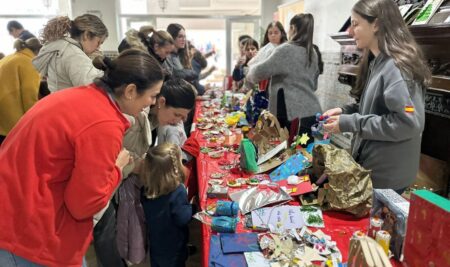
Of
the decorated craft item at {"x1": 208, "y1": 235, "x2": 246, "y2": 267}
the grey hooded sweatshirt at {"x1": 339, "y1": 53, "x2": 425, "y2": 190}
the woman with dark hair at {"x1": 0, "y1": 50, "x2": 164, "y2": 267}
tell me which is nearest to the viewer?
the woman with dark hair at {"x1": 0, "y1": 50, "x2": 164, "y2": 267}

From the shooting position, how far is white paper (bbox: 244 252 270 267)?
3.64 feet

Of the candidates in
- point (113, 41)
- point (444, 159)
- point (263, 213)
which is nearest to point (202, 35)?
point (113, 41)

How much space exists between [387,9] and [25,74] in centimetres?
273

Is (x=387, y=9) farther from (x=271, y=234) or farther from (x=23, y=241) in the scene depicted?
(x=23, y=241)

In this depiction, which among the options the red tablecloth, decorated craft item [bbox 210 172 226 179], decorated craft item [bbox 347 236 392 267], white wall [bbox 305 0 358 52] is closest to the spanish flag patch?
the red tablecloth

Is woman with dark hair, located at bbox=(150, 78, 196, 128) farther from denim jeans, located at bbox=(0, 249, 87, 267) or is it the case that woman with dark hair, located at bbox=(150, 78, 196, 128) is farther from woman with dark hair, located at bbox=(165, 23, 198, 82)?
woman with dark hair, located at bbox=(165, 23, 198, 82)

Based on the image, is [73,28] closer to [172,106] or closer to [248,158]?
[172,106]

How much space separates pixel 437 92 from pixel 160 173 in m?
1.72

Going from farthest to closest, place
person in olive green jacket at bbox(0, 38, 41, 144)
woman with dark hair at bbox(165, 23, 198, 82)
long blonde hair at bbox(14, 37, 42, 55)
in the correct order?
1. woman with dark hair at bbox(165, 23, 198, 82)
2. long blonde hair at bbox(14, 37, 42, 55)
3. person in olive green jacket at bbox(0, 38, 41, 144)

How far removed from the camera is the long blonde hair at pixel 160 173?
5.26 ft

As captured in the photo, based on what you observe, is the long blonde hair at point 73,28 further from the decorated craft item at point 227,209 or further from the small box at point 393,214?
the small box at point 393,214

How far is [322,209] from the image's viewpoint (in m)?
1.46

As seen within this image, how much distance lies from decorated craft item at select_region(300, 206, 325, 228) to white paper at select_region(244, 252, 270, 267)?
287 millimetres

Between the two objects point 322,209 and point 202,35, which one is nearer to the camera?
point 322,209
